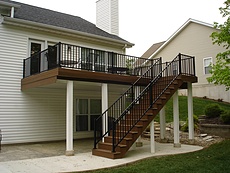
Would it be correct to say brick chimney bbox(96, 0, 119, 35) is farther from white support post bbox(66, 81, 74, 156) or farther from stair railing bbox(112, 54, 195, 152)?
white support post bbox(66, 81, 74, 156)

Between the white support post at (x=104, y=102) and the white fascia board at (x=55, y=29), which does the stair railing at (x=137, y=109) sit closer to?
the white support post at (x=104, y=102)

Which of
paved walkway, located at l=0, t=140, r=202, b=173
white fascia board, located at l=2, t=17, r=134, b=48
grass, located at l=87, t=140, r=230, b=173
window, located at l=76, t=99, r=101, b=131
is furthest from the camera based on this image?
window, located at l=76, t=99, r=101, b=131

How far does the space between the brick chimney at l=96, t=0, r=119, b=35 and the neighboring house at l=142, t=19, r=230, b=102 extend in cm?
797

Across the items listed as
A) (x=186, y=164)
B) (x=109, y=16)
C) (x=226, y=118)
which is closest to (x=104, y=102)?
(x=186, y=164)

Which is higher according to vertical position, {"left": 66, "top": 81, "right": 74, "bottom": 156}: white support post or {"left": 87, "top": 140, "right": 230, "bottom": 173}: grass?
{"left": 66, "top": 81, "right": 74, "bottom": 156}: white support post

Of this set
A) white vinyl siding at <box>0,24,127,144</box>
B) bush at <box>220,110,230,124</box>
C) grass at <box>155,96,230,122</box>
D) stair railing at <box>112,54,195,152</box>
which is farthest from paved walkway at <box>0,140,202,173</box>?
grass at <box>155,96,230,122</box>

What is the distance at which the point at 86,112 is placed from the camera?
1271 cm

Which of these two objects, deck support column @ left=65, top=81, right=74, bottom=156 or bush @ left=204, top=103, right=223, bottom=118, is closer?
deck support column @ left=65, top=81, right=74, bottom=156

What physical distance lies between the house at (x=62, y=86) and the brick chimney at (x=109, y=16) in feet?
8.62

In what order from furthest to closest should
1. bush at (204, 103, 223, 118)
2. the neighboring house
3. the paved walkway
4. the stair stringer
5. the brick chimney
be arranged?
the neighboring house < the brick chimney < bush at (204, 103, 223, 118) < the stair stringer < the paved walkway

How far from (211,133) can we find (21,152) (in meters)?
8.61

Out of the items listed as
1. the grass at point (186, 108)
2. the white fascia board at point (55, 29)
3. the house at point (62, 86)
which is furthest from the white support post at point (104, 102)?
the grass at point (186, 108)

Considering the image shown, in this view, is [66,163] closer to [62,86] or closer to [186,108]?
[62,86]

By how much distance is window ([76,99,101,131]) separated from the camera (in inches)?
490
